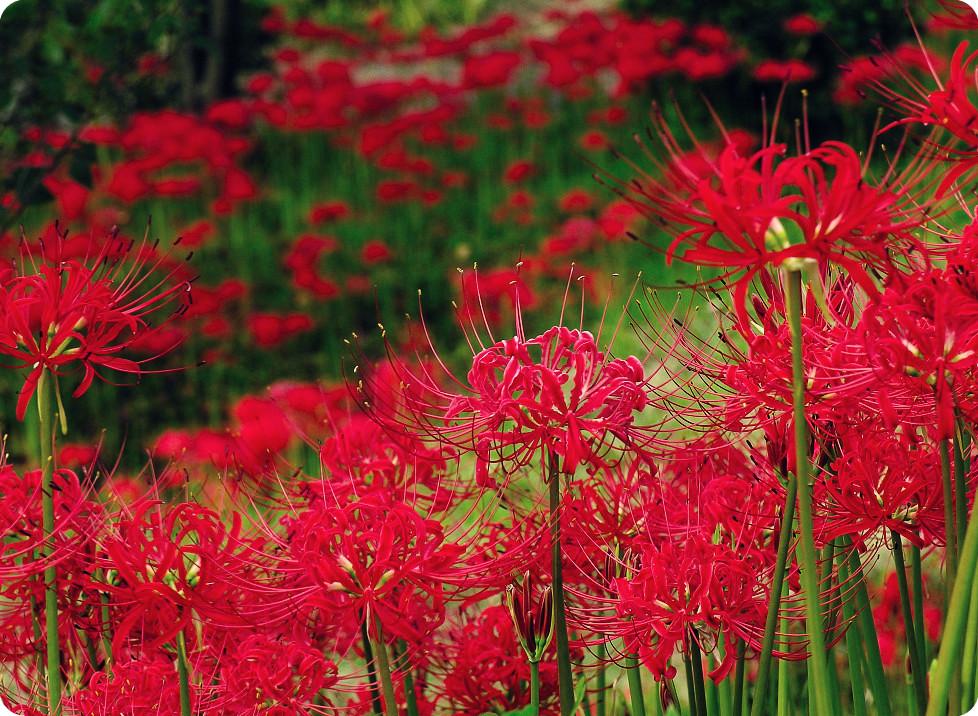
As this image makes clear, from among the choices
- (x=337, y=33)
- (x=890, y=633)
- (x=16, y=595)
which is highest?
(x=337, y=33)

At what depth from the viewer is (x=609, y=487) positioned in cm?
62

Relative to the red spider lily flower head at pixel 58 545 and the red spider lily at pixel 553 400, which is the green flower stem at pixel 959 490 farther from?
the red spider lily flower head at pixel 58 545

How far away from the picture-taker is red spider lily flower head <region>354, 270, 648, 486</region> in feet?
1.58

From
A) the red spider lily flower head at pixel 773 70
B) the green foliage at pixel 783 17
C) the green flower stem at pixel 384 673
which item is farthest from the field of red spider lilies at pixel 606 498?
the red spider lily flower head at pixel 773 70

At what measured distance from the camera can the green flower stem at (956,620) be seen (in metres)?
0.46

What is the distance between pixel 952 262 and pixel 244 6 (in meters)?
1.52

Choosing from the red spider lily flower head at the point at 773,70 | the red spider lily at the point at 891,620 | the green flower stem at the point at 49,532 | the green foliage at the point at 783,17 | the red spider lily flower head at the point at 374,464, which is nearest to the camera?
the green flower stem at the point at 49,532

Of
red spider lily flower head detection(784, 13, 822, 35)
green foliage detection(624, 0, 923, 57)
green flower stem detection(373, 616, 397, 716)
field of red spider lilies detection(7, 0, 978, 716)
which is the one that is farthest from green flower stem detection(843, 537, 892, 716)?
red spider lily flower head detection(784, 13, 822, 35)

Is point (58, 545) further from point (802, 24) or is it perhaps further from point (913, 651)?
point (802, 24)

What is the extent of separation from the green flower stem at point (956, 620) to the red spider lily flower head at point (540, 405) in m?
0.13

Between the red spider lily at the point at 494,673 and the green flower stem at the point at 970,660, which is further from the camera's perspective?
the red spider lily at the point at 494,673

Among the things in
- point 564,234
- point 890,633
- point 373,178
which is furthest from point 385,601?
point 373,178

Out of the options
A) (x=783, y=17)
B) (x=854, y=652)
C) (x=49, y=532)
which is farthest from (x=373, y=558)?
(x=783, y=17)

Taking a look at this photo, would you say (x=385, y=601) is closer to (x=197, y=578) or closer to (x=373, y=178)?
(x=197, y=578)
